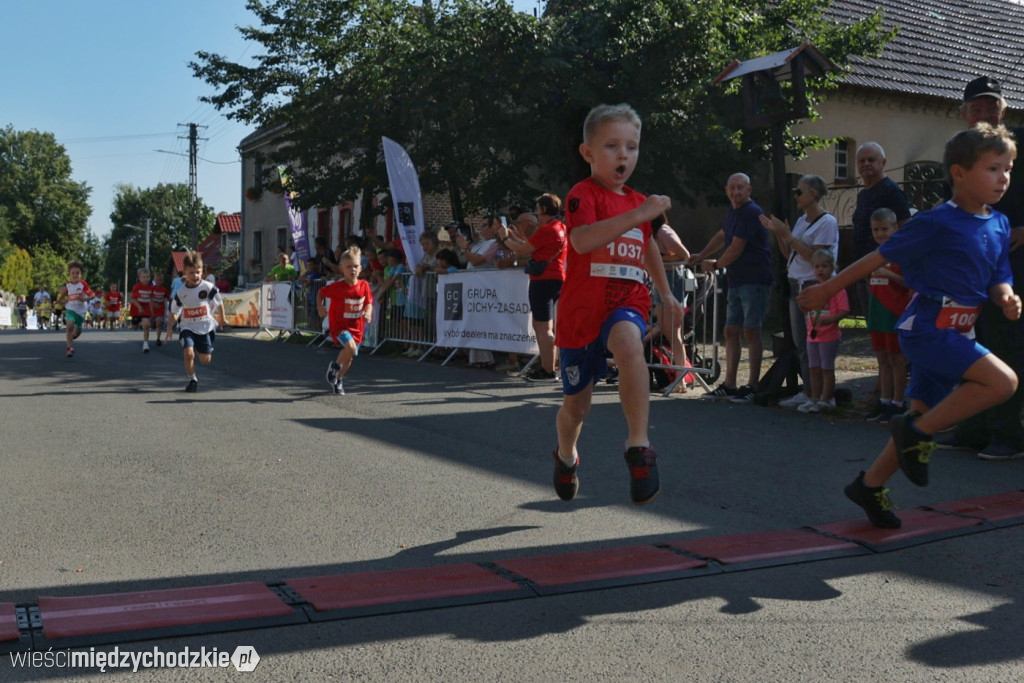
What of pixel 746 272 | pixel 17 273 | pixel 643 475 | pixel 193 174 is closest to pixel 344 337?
pixel 746 272

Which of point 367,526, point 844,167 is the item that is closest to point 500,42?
point 844,167

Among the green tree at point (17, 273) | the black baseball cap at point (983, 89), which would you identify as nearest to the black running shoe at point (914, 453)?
the black baseball cap at point (983, 89)

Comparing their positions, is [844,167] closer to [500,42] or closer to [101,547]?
[500,42]

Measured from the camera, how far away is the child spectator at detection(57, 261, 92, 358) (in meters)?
19.6

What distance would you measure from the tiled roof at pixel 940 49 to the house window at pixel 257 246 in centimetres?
3109

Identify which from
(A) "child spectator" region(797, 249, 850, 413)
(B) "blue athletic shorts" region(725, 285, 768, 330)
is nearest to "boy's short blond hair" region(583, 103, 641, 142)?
(A) "child spectator" region(797, 249, 850, 413)

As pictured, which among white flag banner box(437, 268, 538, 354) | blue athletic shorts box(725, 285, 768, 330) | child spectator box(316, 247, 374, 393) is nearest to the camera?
blue athletic shorts box(725, 285, 768, 330)

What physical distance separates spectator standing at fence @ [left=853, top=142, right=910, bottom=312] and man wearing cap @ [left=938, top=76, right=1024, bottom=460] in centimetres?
169

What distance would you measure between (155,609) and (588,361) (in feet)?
7.23

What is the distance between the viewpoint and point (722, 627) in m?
3.86

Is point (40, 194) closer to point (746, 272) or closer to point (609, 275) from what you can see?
point (746, 272)

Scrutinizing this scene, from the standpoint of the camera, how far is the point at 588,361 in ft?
17.0

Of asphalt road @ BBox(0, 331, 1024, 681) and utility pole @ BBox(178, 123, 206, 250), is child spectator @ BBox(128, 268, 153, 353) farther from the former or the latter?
utility pole @ BBox(178, 123, 206, 250)

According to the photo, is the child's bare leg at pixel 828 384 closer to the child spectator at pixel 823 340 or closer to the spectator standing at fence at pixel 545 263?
the child spectator at pixel 823 340
